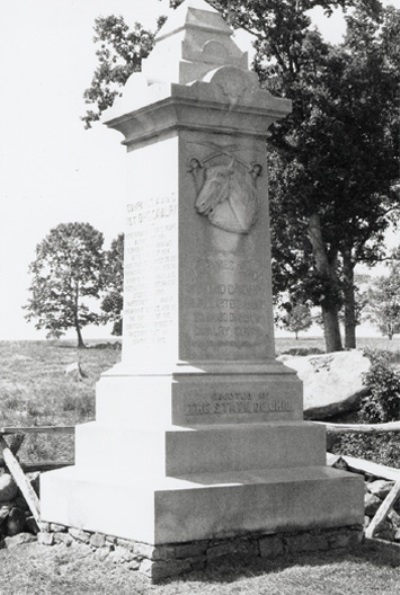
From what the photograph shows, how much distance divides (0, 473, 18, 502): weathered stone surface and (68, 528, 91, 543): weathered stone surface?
237 cm

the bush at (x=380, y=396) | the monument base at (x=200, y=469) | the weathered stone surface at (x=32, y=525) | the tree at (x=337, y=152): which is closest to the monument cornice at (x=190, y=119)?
the monument base at (x=200, y=469)

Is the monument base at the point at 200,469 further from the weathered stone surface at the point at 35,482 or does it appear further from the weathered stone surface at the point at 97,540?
the weathered stone surface at the point at 35,482

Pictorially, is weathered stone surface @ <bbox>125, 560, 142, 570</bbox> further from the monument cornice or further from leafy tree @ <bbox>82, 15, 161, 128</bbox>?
leafy tree @ <bbox>82, 15, 161, 128</bbox>

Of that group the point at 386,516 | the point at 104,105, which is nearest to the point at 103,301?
the point at 104,105

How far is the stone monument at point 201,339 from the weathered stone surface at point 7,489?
186 cm

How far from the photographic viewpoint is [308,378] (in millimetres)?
19062

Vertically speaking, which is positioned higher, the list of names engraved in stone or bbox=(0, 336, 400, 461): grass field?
the list of names engraved in stone

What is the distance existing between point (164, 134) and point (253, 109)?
96cm

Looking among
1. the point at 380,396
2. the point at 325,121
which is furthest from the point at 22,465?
the point at 325,121

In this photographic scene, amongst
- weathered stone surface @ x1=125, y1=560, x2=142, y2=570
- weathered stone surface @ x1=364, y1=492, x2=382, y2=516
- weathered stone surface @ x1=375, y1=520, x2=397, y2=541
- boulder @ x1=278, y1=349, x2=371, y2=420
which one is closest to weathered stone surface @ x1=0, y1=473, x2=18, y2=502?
weathered stone surface @ x1=125, y1=560, x2=142, y2=570

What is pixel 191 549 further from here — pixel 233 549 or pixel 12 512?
pixel 12 512

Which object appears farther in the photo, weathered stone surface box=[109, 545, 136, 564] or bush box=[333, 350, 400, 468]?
bush box=[333, 350, 400, 468]

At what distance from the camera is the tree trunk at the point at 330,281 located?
31.7m

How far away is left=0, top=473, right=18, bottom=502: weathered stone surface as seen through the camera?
13.1 metres
